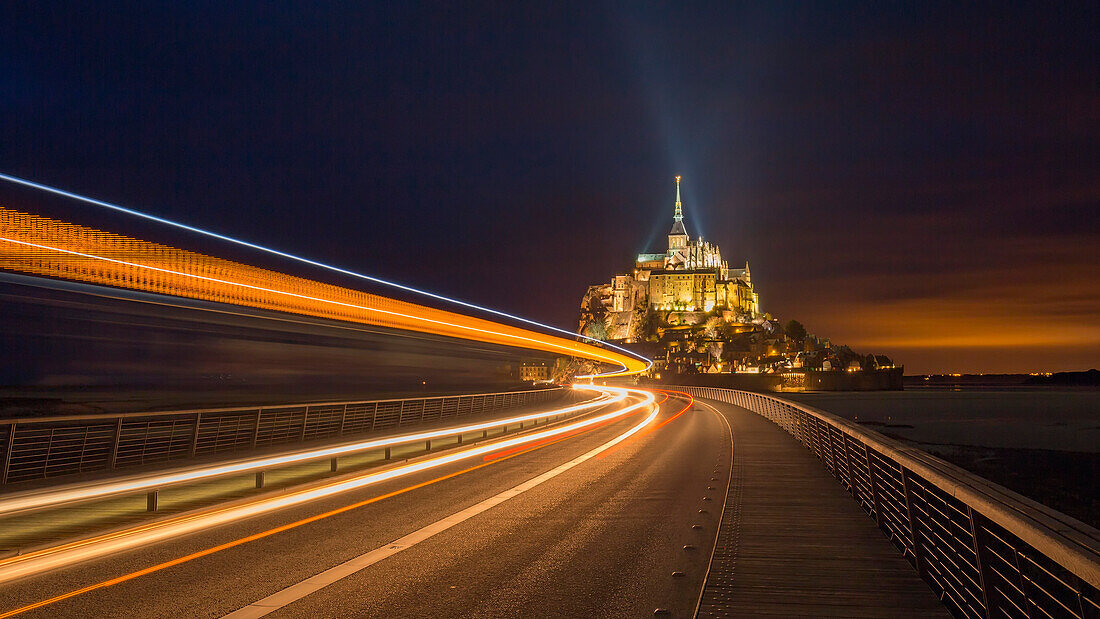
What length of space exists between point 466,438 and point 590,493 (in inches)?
543

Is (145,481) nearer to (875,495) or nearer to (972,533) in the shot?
(875,495)

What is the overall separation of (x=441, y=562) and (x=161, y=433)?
1702 cm

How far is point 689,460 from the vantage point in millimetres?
17438

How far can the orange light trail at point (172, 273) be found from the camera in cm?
1808

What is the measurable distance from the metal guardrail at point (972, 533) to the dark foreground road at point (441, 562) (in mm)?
2012

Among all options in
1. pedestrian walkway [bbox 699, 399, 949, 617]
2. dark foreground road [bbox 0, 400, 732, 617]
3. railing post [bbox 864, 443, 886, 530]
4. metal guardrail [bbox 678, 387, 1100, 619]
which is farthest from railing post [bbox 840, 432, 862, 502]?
dark foreground road [bbox 0, 400, 732, 617]

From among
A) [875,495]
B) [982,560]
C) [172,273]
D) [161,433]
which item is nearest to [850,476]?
[875,495]

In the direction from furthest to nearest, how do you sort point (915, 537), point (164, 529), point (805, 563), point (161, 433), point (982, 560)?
point (161, 433) → point (164, 529) → point (805, 563) → point (915, 537) → point (982, 560)

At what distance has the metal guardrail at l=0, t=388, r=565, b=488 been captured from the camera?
14.3 m

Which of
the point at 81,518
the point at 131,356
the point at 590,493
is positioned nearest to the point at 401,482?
the point at 590,493

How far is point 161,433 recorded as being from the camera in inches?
835

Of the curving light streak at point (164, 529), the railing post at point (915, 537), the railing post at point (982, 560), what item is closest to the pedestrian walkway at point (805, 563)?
the railing post at point (915, 537)

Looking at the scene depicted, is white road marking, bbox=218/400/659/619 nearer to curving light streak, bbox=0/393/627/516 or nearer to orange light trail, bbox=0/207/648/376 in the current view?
curving light streak, bbox=0/393/627/516

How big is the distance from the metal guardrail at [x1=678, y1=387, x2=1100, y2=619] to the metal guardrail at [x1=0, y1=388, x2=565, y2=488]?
12691 mm
